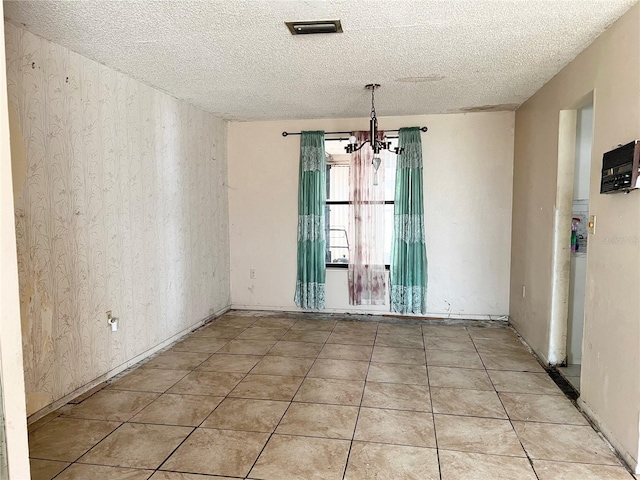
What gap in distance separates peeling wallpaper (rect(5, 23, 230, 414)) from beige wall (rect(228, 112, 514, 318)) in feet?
2.90

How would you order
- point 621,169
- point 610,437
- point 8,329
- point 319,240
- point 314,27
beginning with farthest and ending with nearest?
point 319,240 → point 314,27 → point 610,437 → point 621,169 → point 8,329

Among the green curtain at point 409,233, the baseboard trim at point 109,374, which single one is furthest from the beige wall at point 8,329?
the green curtain at point 409,233

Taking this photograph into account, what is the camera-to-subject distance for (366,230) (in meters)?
5.00

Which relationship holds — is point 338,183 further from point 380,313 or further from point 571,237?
point 571,237

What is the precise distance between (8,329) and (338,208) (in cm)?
395

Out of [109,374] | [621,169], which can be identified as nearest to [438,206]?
[621,169]

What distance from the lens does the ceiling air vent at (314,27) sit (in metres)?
2.46

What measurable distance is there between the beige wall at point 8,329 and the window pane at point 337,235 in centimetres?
385

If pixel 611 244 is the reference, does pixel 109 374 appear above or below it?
below

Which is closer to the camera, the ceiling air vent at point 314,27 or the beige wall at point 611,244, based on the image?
the beige wall at point 611,244

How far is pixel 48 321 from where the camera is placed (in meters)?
2.68

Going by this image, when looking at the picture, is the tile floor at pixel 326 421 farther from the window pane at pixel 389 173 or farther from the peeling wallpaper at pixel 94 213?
the window pane at pixel 389 173

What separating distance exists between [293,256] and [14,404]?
3.82 metres

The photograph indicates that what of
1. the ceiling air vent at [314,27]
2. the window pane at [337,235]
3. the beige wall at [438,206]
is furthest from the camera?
the window pane at [337,235]
